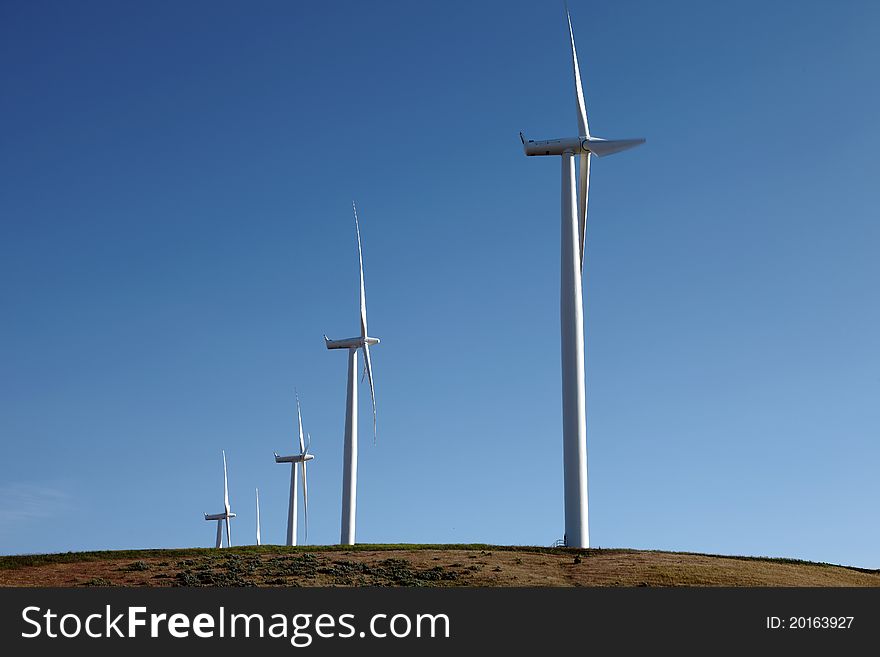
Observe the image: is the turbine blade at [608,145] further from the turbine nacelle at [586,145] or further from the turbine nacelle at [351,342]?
the turbine nacelle at [351,342]

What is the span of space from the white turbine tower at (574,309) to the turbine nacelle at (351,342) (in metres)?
37.8

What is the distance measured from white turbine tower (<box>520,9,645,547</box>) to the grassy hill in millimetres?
4457

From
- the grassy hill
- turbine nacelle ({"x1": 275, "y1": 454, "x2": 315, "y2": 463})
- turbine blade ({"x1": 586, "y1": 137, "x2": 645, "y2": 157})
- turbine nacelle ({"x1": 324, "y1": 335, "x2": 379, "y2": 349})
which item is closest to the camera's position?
the grassy hill

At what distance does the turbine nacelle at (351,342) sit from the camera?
120 meters

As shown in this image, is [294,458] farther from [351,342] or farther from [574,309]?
[574,309]

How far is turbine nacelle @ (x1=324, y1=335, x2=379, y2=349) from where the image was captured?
120 metres

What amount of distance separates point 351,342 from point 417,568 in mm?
56122

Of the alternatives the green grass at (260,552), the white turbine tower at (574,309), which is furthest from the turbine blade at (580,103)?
the green grass at (260,552)

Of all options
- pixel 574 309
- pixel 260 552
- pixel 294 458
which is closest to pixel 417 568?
pixel 260 552

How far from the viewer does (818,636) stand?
146 ft

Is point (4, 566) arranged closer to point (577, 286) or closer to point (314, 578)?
point (314, 578)

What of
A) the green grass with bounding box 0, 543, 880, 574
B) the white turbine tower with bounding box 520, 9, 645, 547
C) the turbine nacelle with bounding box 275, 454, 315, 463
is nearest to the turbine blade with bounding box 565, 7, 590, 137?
the white turbine tower with bounding box 520, 9, 645, 547

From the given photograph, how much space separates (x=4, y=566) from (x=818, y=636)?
161 ft

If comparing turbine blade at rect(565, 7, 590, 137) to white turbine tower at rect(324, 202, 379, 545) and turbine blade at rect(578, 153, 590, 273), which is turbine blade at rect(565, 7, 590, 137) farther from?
white turbine tower at rect(324, 202, 379, 545)
